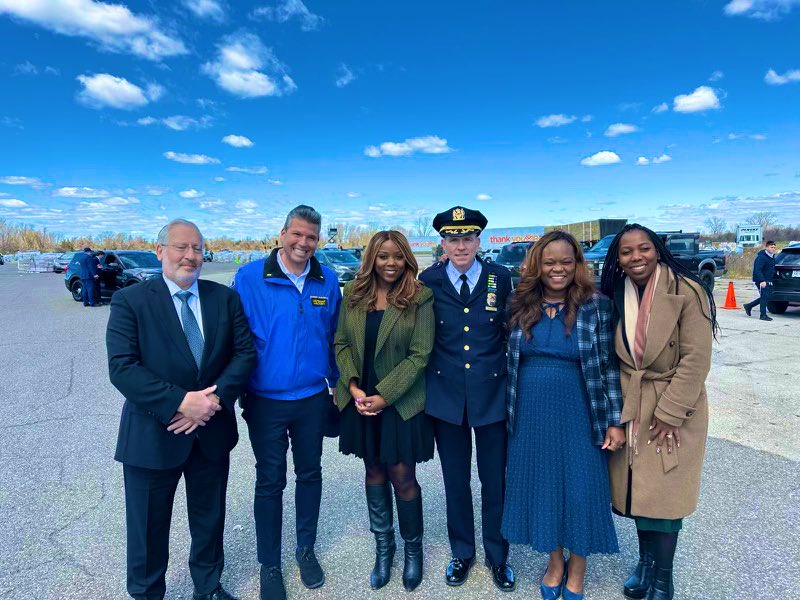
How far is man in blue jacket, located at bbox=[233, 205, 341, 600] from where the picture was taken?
8.40 ft

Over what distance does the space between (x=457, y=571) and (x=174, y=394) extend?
1.84 m

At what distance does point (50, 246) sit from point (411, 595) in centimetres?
10121

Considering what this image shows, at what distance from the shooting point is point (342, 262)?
21578 mm

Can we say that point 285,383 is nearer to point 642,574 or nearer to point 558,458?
point 558,458

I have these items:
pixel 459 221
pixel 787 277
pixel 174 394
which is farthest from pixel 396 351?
pixel 787 277

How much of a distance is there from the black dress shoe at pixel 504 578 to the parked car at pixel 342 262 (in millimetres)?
16381

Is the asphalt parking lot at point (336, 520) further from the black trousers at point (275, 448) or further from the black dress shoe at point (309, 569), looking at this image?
the black trousers at point (275, 448)

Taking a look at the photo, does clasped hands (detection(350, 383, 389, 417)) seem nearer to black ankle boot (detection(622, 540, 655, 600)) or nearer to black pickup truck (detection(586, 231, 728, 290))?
black ankle boot (detection(622, 540, 655, 600))

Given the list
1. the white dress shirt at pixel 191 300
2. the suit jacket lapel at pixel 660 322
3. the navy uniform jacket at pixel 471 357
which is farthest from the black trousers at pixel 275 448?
the suit jacket lapel at pixel 660 322

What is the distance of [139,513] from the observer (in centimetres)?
221

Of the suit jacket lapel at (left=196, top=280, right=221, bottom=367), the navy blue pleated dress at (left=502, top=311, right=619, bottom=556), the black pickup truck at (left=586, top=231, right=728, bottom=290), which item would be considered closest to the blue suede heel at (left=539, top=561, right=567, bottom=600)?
the navy blue pleated dress at (left=502, top=311, right=619, bottom=556)

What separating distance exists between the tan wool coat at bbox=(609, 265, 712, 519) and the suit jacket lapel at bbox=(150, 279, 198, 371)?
2151 millimetres

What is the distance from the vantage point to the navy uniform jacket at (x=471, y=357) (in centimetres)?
257

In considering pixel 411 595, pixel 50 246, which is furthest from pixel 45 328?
pixel 50 246
